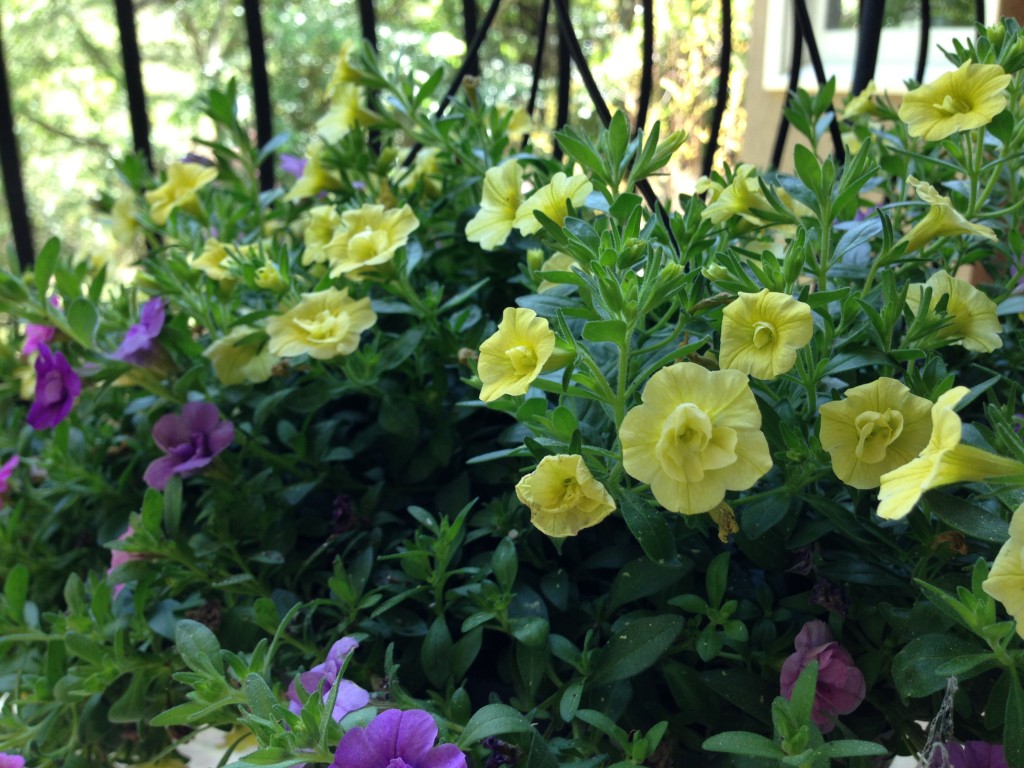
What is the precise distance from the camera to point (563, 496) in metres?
0.47

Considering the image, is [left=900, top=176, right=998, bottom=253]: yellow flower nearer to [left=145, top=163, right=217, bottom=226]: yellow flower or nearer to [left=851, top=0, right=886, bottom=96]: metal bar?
[left=851, top=0, right=886, bottom=96]: metal bar

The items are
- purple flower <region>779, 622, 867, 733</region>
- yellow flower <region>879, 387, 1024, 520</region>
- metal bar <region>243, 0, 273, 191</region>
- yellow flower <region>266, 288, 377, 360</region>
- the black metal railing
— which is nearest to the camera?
yellow flower <region>879, 387, 1024, 520</region>

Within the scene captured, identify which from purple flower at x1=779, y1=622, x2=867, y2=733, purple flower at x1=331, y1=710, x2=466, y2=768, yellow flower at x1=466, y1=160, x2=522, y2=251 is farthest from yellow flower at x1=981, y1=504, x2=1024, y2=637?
yellow flower at x1=466, y1=160, x2=522, y2=251

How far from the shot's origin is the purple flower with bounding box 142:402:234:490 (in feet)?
2.25

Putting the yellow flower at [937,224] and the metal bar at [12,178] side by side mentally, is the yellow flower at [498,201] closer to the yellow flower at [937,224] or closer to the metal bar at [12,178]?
the yellow flower at [937,224]

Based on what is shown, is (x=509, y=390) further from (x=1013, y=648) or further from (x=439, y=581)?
(x=1013, y=648)

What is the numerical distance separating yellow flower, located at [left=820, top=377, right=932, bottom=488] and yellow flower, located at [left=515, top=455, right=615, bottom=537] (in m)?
0.12

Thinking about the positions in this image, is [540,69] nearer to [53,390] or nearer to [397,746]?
[53,390]

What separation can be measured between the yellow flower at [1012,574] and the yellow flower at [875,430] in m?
0.09

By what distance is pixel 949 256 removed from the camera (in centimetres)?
63

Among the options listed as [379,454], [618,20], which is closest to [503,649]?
[379,454]

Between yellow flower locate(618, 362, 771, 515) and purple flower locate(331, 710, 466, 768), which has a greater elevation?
yellow flower locate(618, 362, 771, 515)

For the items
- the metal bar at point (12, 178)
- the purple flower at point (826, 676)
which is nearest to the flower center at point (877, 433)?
the purple flower at point (826, 676)

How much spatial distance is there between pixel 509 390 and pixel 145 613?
357 mm
